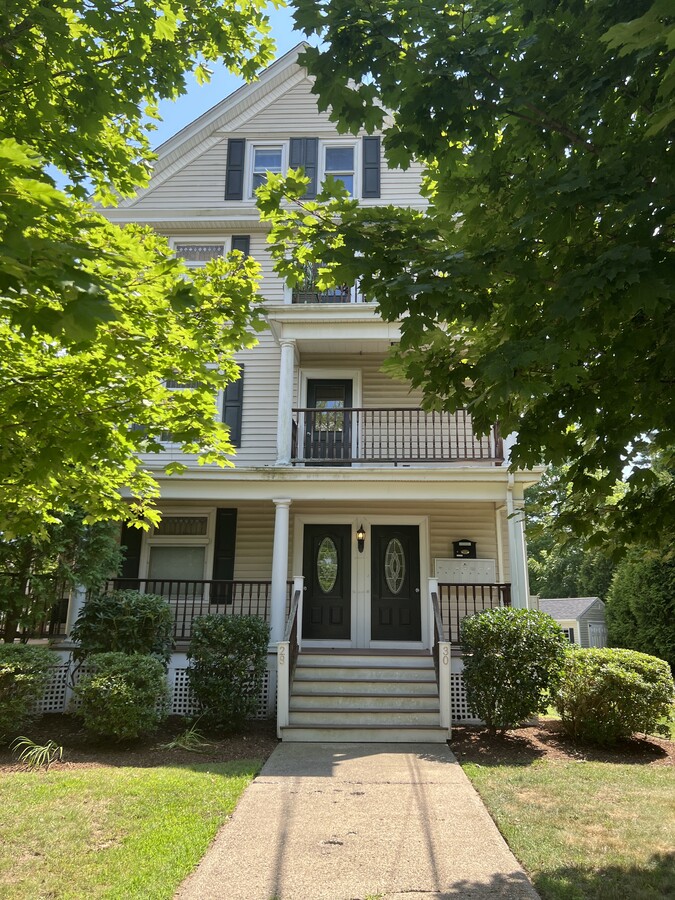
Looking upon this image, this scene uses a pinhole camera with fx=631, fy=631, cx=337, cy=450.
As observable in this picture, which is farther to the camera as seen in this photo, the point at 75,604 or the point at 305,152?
the point at 305,152

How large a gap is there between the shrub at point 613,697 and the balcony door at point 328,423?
17.3ft

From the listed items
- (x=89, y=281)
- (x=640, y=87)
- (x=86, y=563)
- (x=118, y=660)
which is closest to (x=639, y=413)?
(x=640, y=87)

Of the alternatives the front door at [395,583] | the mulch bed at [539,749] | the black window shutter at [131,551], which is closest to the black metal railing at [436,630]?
the mulch bed at [539,749]

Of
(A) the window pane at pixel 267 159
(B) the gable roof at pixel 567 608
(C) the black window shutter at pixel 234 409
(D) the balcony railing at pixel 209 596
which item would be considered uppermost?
(A) the window pane at pixel 267 159

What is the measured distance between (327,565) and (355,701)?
3.62m

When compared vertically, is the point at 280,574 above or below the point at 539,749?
above

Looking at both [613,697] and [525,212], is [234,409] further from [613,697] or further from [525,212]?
[525,212]

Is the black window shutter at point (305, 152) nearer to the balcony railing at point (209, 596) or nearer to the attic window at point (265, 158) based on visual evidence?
the attic window at point (265, 158)

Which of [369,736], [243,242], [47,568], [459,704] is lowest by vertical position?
[369,736]

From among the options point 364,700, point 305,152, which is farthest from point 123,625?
point 305,152

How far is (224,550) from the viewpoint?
495 inches

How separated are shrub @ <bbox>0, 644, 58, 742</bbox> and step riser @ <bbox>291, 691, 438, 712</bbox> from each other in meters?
3.52

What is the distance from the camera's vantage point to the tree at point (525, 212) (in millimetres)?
3191

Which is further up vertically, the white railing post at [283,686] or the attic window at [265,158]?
the attic window at [265,158]
